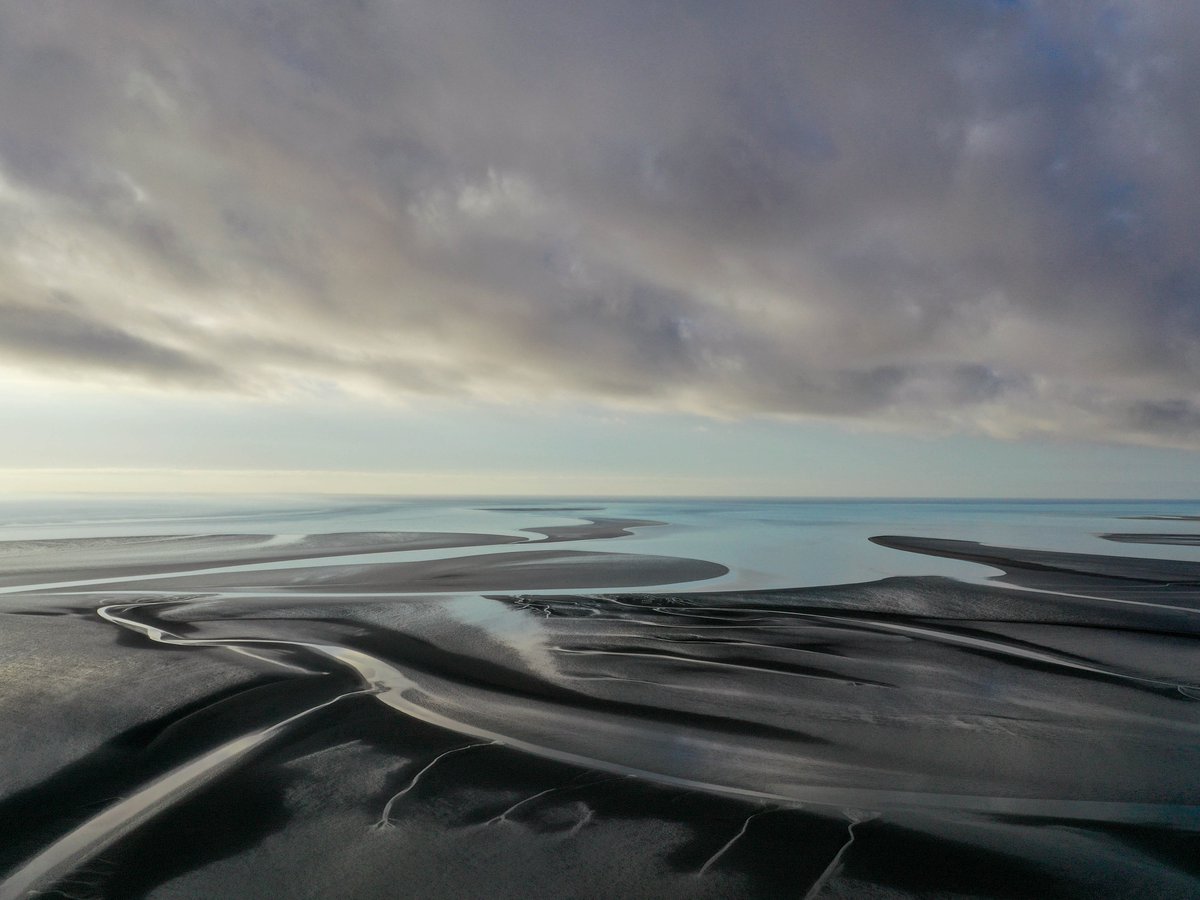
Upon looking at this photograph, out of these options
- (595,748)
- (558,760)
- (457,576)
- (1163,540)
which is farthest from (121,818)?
(1163,540)

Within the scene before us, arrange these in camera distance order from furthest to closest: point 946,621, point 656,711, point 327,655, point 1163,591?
point 1163,591 < point 946,621 < point 327,655 < point 656,711

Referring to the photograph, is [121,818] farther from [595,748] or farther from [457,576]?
[457,576]

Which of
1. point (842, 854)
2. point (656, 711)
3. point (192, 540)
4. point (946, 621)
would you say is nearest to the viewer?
point (842, 854)

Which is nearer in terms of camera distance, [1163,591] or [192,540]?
[1163,591]

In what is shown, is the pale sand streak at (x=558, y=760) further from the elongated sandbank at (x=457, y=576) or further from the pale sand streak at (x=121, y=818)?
the elongated sandbank at (x=457, y=576)

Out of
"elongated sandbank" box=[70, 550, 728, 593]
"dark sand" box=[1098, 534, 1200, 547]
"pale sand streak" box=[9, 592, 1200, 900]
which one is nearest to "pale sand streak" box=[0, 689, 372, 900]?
"pale sand streak" box=[9, 592, 1200, 900]

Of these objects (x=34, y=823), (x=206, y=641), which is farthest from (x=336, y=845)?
(x=206, y=641)

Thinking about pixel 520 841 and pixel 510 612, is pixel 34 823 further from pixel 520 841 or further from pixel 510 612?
pixel 510 612

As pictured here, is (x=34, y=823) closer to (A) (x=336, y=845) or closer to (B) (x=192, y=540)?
(A) (x=336, y=845)

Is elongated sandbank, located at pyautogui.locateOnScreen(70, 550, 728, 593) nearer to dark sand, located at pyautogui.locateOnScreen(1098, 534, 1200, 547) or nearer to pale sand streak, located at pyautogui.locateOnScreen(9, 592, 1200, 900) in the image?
pale sand streak, located at pyautogui.locateOnScreen(9, 592, 1200, 900)
